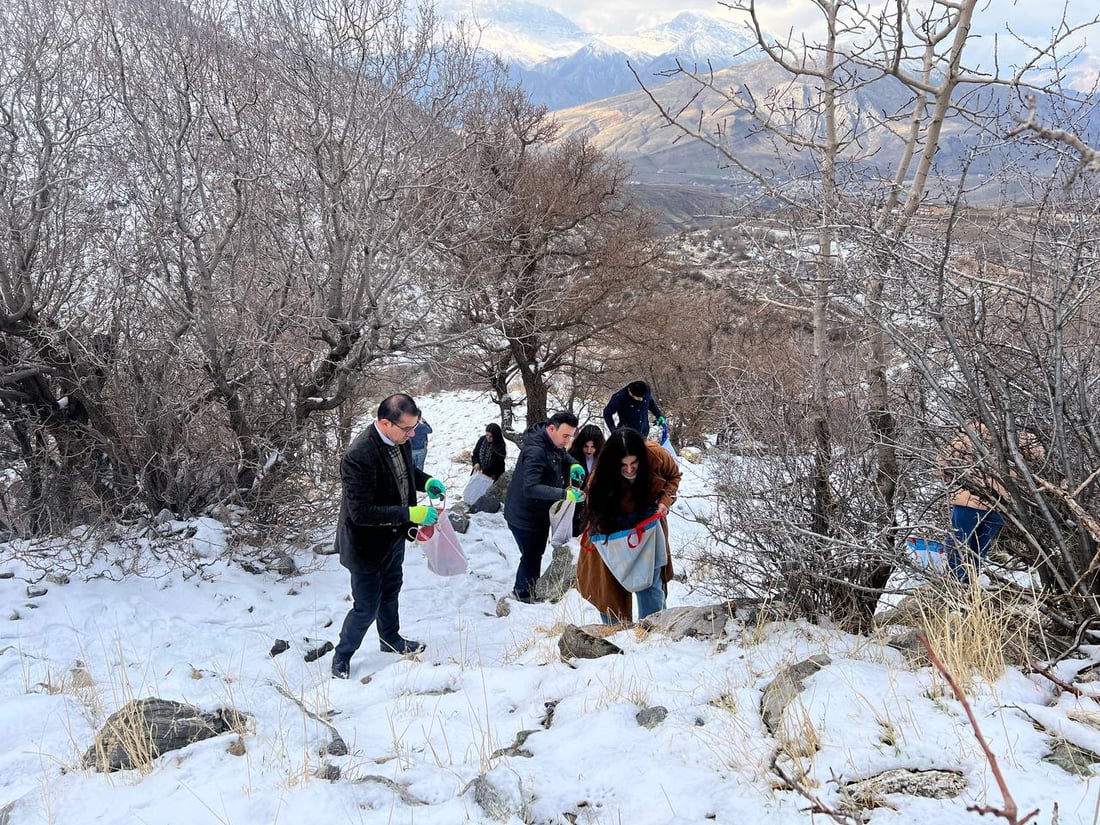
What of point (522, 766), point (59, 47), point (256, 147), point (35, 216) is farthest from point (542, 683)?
point (59, 47)

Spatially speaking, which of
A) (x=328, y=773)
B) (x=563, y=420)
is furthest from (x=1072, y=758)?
(x=563, y=420)

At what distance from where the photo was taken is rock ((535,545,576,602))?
19.8 ft

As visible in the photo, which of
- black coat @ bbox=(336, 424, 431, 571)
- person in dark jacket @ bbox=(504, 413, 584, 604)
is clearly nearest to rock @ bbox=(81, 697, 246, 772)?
Result: black coat @ bbox=(336, 424, 431, 571)

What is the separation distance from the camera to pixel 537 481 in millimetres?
5238

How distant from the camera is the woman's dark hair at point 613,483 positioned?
420cm

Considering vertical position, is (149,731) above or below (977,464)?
below

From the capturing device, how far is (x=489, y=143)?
11.2 meters

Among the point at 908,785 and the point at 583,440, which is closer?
the point at 908,785

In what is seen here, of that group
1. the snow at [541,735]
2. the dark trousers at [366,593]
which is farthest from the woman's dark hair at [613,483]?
the dark trousers at [366,593]

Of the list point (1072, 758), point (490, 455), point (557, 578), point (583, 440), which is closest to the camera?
point (1072, 758)

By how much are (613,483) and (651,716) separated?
171 cm

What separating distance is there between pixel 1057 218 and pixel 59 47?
26.3 feet

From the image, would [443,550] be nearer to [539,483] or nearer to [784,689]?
[539,483]

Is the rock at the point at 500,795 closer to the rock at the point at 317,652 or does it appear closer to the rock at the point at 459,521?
the rock at the point at 317,652
